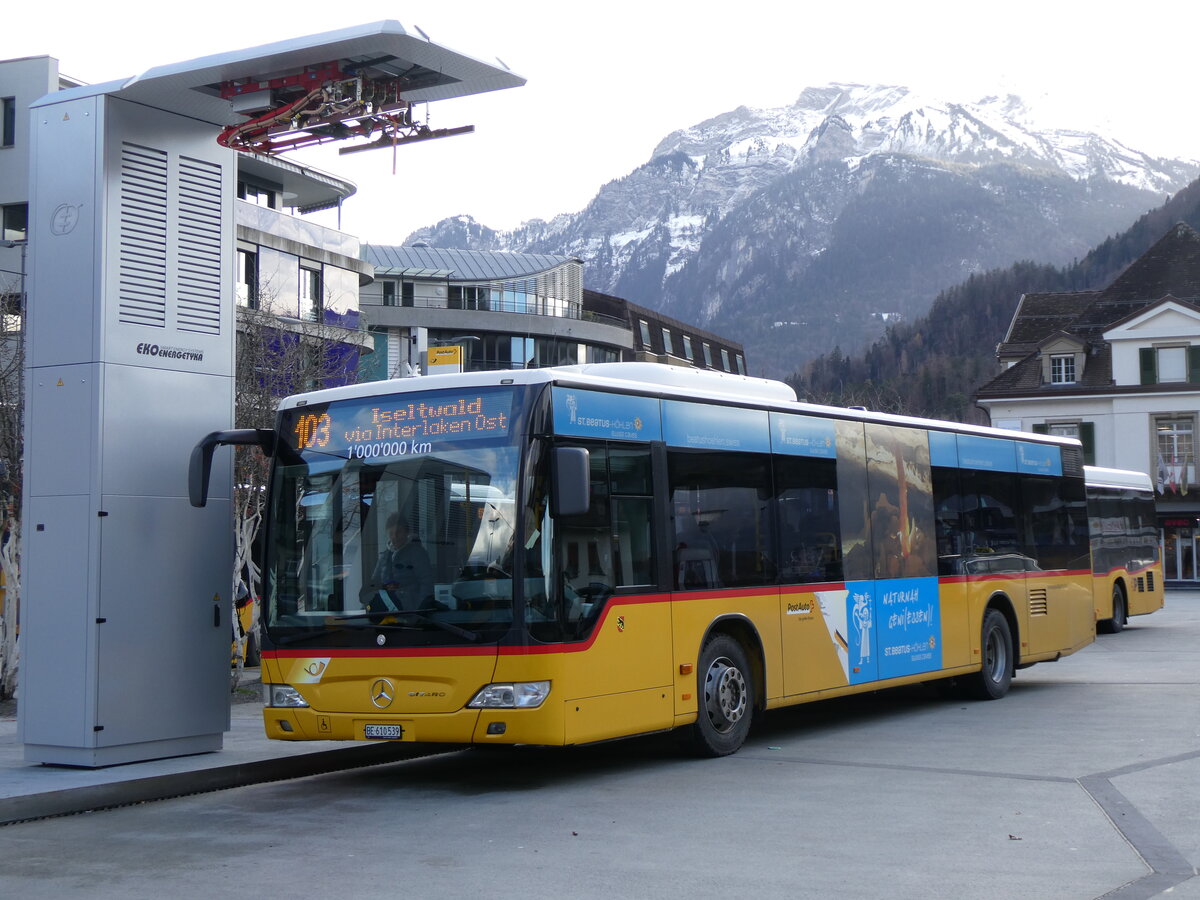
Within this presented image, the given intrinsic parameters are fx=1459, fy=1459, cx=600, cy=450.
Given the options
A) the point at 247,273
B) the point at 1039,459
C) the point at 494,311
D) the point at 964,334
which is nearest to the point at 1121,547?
the point at 1039,459

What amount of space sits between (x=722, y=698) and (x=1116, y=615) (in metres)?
22.1

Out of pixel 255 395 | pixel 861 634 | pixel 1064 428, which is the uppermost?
pixel 1064 428

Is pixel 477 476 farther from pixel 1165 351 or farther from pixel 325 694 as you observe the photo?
pixel 1165 351

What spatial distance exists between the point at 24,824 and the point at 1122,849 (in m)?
6.59

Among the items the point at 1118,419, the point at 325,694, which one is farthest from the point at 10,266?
the point at 1118,419

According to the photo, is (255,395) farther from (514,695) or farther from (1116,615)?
(1116,615)

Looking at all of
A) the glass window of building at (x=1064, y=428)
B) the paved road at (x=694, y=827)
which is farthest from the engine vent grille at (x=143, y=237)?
the glass window of building at (x=1064, y=428)

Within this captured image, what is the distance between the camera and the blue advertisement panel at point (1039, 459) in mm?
17578

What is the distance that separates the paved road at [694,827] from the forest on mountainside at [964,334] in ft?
309

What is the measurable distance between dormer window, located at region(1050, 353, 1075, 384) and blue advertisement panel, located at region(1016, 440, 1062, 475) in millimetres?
44729

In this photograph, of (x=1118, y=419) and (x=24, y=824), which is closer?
(x=24, y=824)

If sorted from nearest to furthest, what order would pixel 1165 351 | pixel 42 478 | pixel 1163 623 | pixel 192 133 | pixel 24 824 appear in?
pixel 24 824 < pixel 42 478 < pixel 192 133 < pixel 1163 623 < pixel 1165 351

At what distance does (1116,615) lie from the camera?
31453mm

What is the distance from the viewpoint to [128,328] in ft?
35.9
